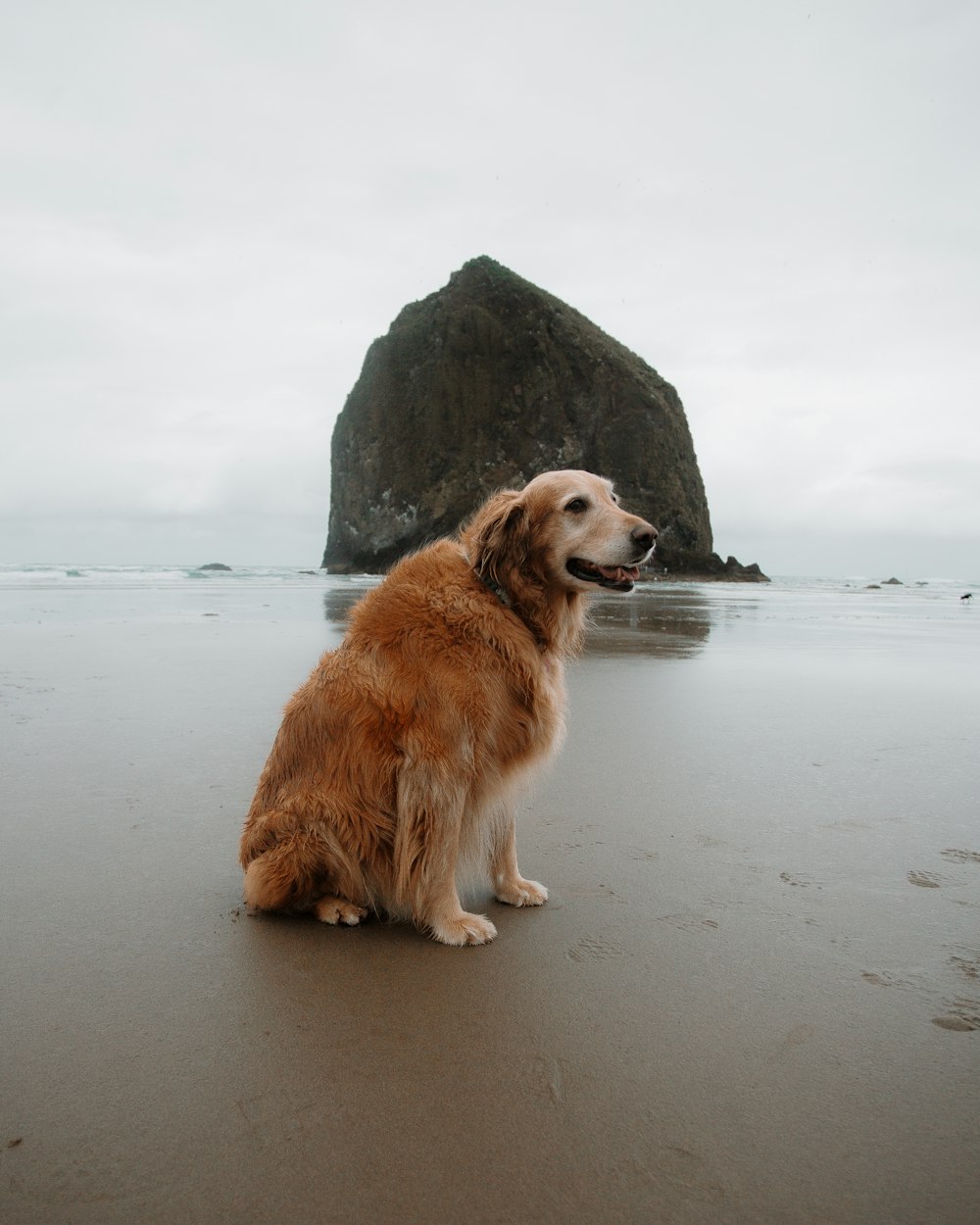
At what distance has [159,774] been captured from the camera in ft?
13.6

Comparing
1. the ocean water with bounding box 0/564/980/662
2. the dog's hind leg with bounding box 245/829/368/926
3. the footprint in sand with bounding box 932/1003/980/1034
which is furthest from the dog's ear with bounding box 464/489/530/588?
the ocean water with bounding box 0/564/980/662

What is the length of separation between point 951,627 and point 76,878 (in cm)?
1583

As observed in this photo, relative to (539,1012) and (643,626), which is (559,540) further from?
(643,626)

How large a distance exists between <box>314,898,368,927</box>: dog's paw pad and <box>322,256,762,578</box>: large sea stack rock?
57477 mm

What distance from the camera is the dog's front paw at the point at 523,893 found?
2.92 m

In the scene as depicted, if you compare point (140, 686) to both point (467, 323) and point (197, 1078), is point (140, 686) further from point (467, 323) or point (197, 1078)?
point (467, 323)

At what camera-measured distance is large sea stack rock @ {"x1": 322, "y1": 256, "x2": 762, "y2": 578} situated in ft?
206

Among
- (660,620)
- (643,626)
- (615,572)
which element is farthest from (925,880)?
(660,620)

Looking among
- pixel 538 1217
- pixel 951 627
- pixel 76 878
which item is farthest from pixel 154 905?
pixel 951 627

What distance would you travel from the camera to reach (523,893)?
292 centimetres

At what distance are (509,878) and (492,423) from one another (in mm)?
64983

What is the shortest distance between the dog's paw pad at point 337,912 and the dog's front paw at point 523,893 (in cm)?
55

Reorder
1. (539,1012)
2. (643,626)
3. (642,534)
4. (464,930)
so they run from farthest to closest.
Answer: (643,626) < (642,534) < (464,930) < (539,1012)

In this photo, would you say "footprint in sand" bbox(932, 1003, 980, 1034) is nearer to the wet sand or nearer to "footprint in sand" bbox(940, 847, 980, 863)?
the wet sand
